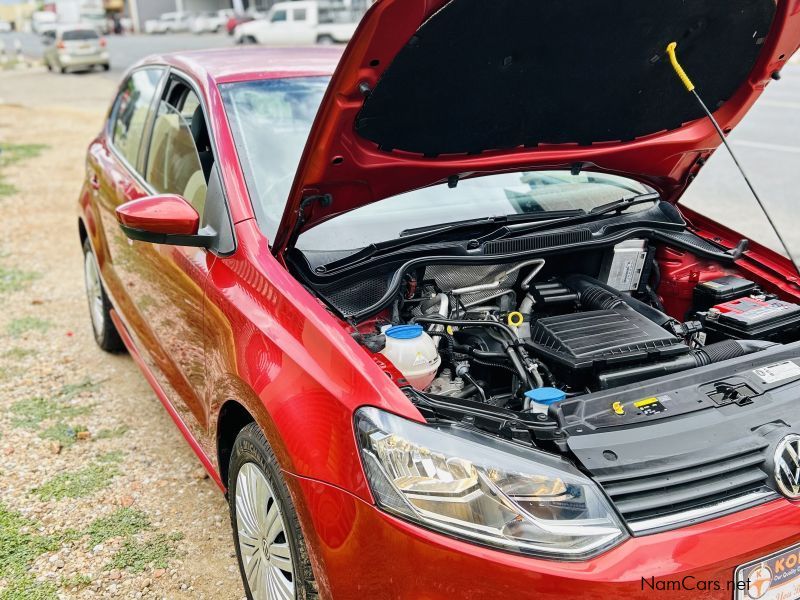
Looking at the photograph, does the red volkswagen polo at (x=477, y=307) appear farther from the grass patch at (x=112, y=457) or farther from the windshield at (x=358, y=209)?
the grass patch at (x=112, y=457)

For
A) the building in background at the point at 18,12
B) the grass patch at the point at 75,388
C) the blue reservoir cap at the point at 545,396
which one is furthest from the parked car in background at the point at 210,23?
the blue reservoir cap at the point at 545,396

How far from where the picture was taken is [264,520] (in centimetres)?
215

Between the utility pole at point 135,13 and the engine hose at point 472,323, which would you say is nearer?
the engine hose at point 472,323

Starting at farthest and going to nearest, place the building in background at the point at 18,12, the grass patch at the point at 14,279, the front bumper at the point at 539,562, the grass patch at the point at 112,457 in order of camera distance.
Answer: the building in background at the point at 18,12
the grass patch at the point at 14,279
the grass patch at the point at 112,457
the front bumper at the point at 539,562

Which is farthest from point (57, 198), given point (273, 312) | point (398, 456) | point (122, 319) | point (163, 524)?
point (398, 456)

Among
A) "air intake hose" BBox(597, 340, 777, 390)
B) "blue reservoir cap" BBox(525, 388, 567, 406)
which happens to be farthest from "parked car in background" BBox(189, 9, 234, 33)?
"blue reservoir cap" BBox(525, 388, 567, 406)

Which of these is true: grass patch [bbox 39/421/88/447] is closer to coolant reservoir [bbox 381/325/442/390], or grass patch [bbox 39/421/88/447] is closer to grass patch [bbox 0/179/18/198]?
coolant reservoir [bbox 381/325/442/390]

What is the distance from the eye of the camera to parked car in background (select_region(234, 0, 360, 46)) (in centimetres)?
2469

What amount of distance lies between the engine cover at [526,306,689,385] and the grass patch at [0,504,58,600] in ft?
6.36

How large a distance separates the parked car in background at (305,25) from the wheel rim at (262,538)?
23.3 m

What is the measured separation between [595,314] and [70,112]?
15813mm

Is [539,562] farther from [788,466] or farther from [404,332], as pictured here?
[404,332]

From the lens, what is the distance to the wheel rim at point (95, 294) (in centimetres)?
443

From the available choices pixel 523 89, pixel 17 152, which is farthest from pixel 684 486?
pixel 17 152
